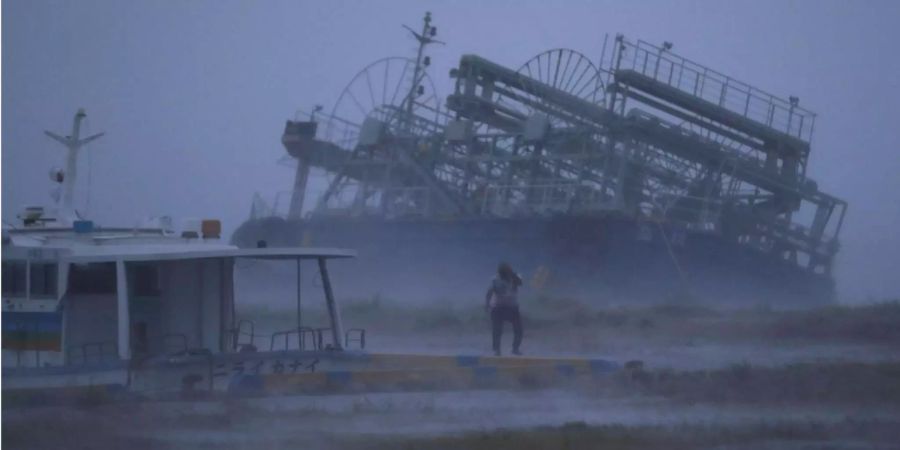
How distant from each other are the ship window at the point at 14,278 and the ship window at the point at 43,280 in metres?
0.11

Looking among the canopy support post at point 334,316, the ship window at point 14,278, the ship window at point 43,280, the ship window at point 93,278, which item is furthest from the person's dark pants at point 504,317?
the ship window at point 14,278

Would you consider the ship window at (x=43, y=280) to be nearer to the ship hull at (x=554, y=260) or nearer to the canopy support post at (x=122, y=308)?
the canopy support post at (x=122, y=308)

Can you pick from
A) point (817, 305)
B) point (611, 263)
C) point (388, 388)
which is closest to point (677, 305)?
point (817, 305)

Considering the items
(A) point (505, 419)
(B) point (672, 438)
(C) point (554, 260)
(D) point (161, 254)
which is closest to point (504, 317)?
(A) point (505, 419)

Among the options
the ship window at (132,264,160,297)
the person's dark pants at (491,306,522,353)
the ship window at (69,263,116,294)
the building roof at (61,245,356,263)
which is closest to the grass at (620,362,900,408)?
the building roof at (61,245,356,263)

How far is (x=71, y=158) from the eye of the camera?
12.7 m

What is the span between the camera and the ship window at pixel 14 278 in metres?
11.2

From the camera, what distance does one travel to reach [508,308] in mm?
15602

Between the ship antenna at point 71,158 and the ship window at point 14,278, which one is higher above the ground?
the ship antenna at point 71,158

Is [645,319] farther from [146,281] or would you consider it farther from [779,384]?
[146,281]

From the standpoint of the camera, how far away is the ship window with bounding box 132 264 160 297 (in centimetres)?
1139

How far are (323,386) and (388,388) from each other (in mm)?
631

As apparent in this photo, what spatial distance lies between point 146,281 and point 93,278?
47 cm

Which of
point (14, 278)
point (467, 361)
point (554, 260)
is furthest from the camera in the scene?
point (554, 260)
